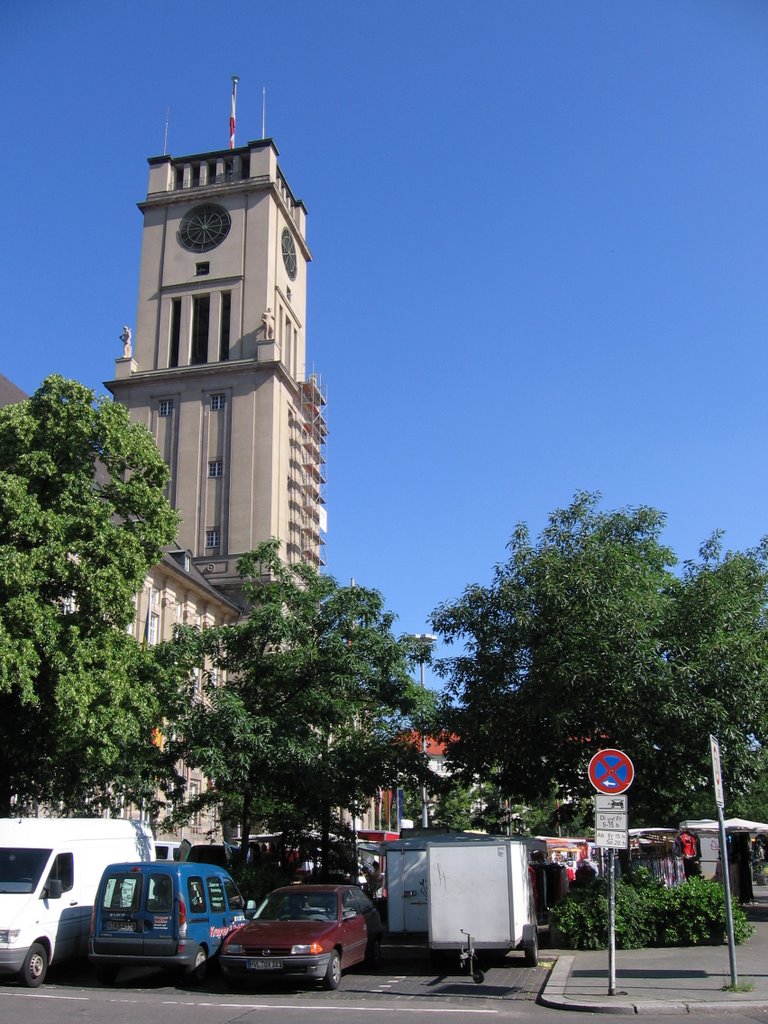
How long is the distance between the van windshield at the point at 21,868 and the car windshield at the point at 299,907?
11.6 feet

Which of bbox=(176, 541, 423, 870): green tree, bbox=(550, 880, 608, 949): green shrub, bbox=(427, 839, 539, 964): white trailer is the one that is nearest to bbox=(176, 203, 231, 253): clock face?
bbox=(176, 541, 423, 870): green tree

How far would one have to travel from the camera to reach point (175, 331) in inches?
2749

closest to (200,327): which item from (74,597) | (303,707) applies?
(303,707)

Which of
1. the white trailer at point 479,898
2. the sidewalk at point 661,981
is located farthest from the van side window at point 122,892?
the sidewalk at point 661,981

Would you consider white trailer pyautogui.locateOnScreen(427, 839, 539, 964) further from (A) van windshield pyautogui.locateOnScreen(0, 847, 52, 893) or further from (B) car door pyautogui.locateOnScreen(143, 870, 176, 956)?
(A) van windshield pyautogui.locateOnScreen(0, 847, 52, 893)

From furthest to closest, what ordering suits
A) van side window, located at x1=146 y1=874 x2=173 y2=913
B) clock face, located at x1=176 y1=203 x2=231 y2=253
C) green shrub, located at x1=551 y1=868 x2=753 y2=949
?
clock face, located at x1=176 y1=203 x2=231 y2=253 < green shrub, located at x1=551 y1=868 x2=753 y2=949 < van side window, located at x1=146 y1=874 x2=173 y2=913

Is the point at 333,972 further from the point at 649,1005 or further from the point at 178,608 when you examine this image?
the point at 178,608

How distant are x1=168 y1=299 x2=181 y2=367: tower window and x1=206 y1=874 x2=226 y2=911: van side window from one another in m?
55.8

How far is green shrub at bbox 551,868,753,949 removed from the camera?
17781mm

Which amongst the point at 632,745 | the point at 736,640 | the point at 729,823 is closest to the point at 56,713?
the point at 632,745

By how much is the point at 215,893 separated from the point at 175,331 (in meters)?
58.0

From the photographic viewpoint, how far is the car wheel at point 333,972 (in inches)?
567

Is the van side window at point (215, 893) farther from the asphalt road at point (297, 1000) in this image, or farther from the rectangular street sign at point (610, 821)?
the rectangular street sign at point (610, 821)

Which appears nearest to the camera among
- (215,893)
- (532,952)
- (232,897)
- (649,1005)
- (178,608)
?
(649,1005)
